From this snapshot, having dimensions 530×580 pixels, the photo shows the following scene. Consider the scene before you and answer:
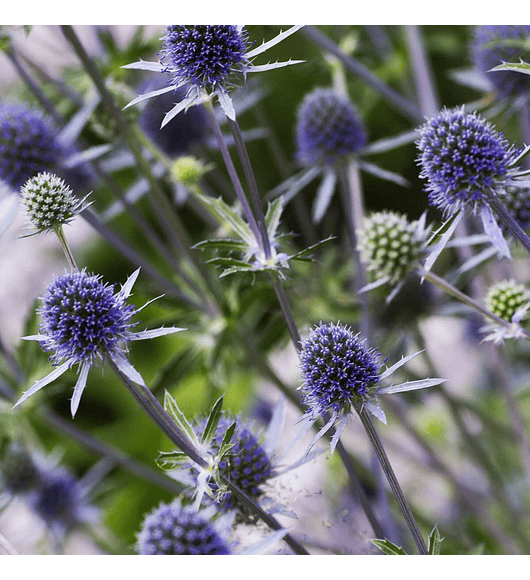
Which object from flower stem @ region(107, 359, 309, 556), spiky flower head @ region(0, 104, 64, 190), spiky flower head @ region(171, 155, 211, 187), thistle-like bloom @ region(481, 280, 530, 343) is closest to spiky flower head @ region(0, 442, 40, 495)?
spiky flower head @ region(0, 104, 64, 190)

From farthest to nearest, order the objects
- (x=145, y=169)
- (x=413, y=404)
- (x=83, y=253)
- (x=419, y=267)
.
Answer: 1. (x=83, y=253)
2. (x=413, y=404)
3. (x=145, y=169)
4. (x=419, y=267)

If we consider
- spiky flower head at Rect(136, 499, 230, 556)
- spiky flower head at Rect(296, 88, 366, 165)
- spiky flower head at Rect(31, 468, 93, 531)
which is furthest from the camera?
spiky flower head at Rect(31, 468, 93, 531)

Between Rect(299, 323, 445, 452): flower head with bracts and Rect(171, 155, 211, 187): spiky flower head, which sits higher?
Rect(171, 155, 211, 187): spiky flower head

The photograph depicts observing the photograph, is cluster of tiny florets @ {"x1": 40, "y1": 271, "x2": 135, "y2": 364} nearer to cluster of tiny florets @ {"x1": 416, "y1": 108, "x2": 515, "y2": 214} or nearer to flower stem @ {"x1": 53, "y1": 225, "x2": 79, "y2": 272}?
flower stem @ {"x1": 53, "y1": 225, "x2": 79, "y2": 272}

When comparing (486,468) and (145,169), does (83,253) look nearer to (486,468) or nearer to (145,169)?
(145,169)

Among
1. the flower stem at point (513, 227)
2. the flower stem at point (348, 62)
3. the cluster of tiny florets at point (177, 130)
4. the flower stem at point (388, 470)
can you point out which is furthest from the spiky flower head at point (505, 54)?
the flower stem at point (388, 470)

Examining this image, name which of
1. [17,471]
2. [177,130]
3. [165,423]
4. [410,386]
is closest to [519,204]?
[410,386]

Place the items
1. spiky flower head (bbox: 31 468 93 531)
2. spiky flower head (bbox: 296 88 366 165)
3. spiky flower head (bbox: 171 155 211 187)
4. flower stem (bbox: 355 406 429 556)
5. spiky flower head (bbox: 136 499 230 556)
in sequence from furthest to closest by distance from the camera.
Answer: spiky flower head (bbox: 31 468 93 531)
spiky flower head (bbox: 296 88 366 165)
spiky flower head (bbox: 171 155 211 187)
spiky flower head (bbox: 136 499 230 556)
flower stem (bbox: 355 406 429 556)

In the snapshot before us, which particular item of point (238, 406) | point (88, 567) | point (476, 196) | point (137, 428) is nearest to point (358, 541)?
point (88, 567)
